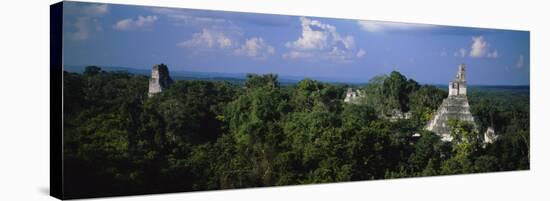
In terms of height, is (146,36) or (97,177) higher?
(146,36)

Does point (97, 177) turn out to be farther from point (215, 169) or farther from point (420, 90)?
point (420, 90)

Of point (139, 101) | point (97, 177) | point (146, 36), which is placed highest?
point (146, 36)

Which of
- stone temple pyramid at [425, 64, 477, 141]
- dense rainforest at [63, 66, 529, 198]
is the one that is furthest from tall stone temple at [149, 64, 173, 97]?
stone temple pyramid at [425, 64, 477, 141]

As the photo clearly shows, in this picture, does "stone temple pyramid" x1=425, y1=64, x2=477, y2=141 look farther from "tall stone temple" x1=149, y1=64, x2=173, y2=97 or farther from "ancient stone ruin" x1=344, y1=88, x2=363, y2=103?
"tall stone temple" x1=149, y1=64, x2=173, y2=97

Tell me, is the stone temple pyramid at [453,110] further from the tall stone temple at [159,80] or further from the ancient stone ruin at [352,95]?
the tall stone temple at [159,80]

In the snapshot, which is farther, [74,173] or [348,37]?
[348,37]

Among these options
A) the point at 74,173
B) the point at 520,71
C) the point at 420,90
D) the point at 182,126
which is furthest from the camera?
the point at 520,71

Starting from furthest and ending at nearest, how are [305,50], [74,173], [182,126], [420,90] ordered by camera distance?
1. [420,90]
2. [305,50]
3. [182,126]
4. [74,173]

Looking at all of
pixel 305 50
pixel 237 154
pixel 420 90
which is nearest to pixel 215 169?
pixel 237 154
